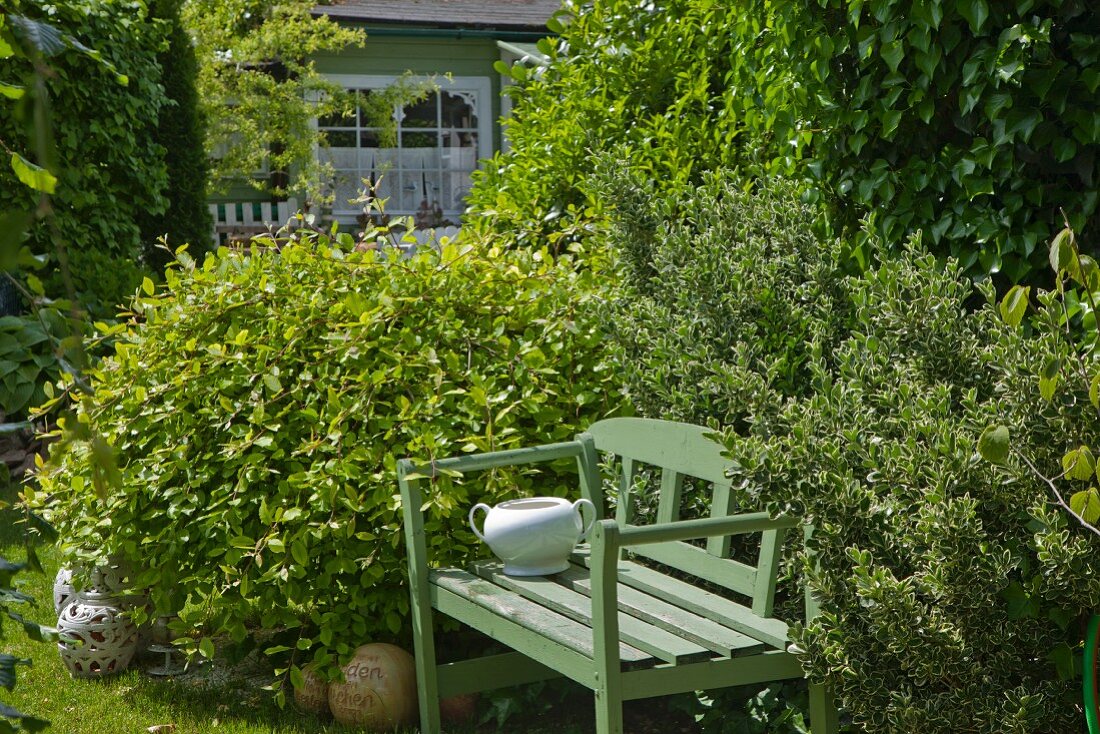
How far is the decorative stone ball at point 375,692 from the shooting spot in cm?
371

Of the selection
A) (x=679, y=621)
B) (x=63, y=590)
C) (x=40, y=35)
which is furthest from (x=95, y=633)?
(x=40, y=35)

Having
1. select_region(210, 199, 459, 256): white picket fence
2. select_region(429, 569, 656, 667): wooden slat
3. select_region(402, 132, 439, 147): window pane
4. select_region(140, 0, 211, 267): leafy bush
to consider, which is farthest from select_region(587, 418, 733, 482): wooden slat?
select_region(402, 132, 439, 147): window pane

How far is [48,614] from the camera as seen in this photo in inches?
195

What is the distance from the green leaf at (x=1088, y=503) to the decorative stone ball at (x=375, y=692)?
84.9 inches

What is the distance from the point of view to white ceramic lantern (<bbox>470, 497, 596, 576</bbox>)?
3.45m

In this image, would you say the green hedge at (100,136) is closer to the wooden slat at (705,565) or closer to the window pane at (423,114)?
the wooden slat at (705,565)

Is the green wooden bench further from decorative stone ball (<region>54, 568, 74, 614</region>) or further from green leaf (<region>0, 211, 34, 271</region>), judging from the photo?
green leaf (<region>0, 211, 34, 271</region>)

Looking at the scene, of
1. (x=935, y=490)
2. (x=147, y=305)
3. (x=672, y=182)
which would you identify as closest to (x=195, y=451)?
(x=147, y=305)

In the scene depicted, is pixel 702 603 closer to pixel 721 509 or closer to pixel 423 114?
pixel 721 509

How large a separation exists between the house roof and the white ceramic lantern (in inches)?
522

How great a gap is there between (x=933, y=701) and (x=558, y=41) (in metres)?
4.10

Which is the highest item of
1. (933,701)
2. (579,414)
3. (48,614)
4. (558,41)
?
(558,41)

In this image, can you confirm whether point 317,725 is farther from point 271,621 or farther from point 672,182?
point 672,182

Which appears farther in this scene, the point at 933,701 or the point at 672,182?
the point at 672,182
